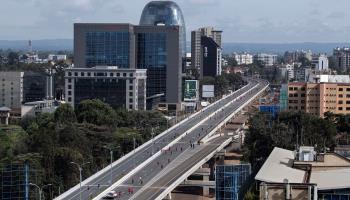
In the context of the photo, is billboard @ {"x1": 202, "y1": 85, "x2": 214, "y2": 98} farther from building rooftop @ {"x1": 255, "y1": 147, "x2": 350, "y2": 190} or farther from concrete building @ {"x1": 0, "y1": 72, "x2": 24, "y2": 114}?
building rooftop @ {"x1": 255, "y1": 147, "x2": 350, "y2": 190}

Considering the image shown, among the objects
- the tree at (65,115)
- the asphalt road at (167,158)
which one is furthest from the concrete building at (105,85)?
the tree at (65,115)

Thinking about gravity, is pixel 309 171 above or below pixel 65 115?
above

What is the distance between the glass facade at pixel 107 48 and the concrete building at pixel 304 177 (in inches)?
2160

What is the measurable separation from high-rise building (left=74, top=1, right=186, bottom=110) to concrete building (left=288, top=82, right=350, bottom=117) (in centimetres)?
1770

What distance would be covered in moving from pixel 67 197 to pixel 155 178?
8.41 m

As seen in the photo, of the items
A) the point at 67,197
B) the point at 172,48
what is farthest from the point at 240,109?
the point at 67,197

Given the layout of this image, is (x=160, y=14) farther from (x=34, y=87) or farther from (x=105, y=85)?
(x=105, y=85)

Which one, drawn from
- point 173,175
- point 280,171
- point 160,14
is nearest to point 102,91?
point 160,14

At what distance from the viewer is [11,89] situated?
3826 inches

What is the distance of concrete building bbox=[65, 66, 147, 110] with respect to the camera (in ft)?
284

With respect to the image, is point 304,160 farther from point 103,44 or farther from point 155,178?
point 103,44

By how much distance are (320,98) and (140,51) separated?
24584 mm

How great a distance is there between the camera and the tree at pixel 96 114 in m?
72.3

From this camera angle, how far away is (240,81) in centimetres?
15538
